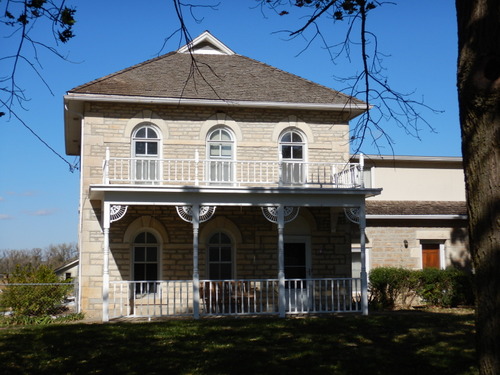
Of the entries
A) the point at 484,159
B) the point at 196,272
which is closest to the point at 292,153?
the point at 196,272

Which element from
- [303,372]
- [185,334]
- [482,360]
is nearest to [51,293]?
[185,334]

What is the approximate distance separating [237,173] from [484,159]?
12.5 meters

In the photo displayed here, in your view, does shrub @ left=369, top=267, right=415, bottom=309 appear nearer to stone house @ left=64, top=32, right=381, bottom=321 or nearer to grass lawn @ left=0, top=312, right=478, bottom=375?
stone house @ left=64, top=32, right=381, bottom=321

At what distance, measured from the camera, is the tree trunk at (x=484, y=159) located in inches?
196

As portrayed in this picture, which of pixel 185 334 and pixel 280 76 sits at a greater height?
pixel 280 76

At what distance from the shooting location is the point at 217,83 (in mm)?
18406

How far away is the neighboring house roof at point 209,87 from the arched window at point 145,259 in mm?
3590

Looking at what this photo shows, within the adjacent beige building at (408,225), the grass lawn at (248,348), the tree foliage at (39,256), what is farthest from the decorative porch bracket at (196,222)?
the tree foliage at (39,256)

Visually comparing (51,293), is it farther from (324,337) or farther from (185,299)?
(324,337)

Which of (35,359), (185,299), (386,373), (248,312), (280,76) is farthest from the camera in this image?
(280,76)

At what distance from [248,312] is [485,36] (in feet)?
38.4

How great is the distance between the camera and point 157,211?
17062 millimetres

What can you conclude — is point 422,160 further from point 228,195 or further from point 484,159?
point 484,159

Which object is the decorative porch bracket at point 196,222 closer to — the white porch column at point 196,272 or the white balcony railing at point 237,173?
the white porch column at point 196,272
